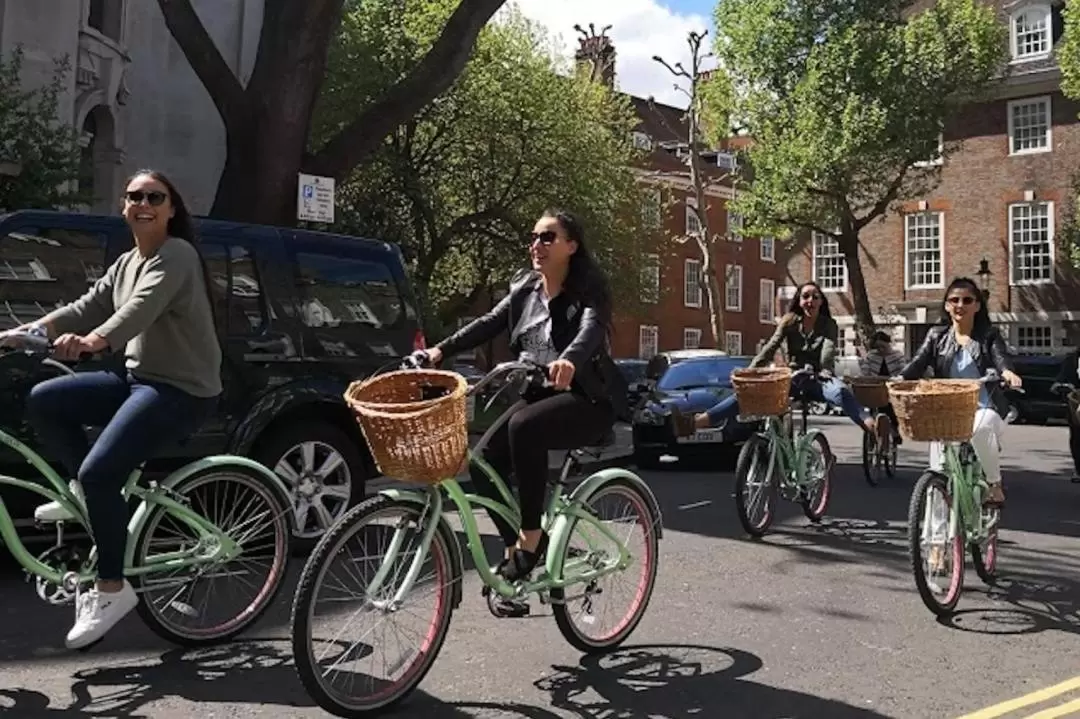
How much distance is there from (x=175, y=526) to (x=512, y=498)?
58.2 inches

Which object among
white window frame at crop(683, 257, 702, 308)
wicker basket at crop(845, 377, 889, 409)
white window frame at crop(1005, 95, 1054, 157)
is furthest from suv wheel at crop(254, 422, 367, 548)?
white window frame at crop(683, 257, 702, 308)

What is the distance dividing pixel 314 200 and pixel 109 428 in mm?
7343

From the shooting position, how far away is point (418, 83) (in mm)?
12438

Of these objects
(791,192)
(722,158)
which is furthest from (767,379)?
(722,158)

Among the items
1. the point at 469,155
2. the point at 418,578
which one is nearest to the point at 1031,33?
the point at 469,155

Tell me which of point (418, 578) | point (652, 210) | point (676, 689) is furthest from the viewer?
point (652, 210)

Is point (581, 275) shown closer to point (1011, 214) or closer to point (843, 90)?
point (843, 90)

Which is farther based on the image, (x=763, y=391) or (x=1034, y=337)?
(x=1034, y=337)

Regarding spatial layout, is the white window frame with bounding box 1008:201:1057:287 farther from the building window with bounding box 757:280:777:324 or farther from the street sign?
the street sign

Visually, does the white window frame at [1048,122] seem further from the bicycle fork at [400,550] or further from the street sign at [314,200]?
the bicycle fork at [400,550]

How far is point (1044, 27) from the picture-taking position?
132ft

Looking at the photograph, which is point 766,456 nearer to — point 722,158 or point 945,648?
point 945,648

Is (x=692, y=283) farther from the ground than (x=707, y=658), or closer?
farther from the ground

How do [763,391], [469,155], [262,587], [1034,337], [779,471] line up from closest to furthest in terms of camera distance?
[262,587], [763,391], [779,471], [469,155], [1034,337]
